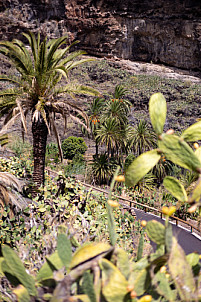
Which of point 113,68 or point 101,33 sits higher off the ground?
point 101,33

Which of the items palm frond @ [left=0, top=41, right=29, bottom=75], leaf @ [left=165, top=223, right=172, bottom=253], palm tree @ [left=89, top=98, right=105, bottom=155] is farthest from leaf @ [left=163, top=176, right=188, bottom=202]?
palm tree @ [left=89, top=98, right=105, bottom=155]

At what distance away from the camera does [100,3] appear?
126 feet

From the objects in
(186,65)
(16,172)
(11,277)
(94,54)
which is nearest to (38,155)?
(16,172)

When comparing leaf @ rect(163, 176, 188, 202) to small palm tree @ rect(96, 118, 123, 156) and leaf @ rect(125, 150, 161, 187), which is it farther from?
small palm tree @ rect(96, 118, 123, 156)

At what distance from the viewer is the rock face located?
3819cm

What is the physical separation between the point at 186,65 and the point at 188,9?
7.49m

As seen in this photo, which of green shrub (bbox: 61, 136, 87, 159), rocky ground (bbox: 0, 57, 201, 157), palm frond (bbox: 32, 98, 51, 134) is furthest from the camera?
rocky ground (bbox: 0, 57, 201, 157)

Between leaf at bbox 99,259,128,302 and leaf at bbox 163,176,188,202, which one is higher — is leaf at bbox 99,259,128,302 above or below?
below

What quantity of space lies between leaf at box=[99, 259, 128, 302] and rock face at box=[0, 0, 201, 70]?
4030 cm

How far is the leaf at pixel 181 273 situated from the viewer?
107 centimetres

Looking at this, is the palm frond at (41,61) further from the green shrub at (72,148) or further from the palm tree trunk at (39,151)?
the green shrub at (72,148)

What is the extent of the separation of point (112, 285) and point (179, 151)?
0.68 m

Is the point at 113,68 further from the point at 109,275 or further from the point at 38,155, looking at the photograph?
the point at 109,275

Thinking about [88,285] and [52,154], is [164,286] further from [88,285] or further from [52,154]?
[52,154]
